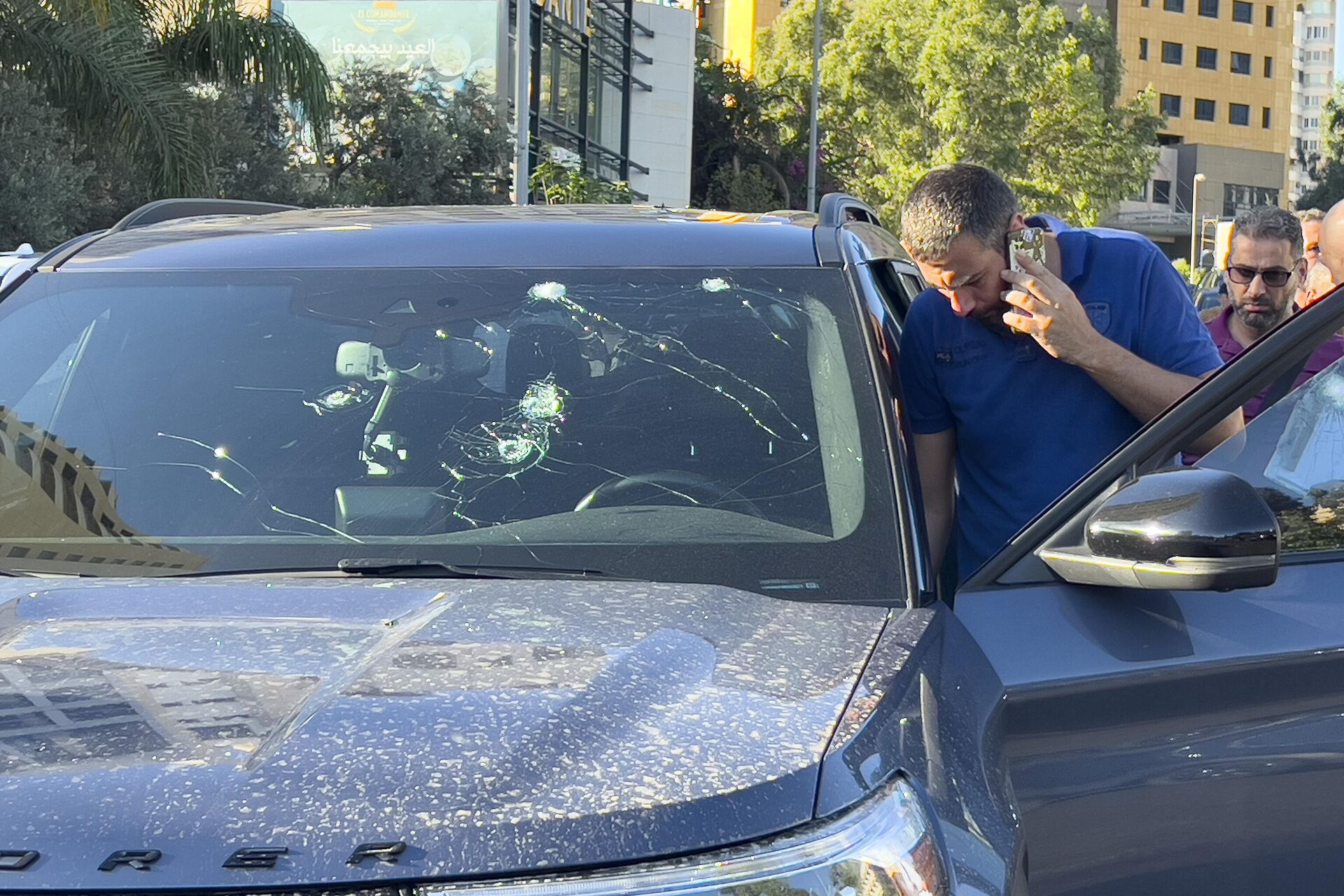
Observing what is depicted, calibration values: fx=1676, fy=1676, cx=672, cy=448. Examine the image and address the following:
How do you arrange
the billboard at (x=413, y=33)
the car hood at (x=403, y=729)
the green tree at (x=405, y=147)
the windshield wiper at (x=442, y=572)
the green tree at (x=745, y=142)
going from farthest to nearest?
the green tree at (x=745, y=142) < the billboard at (x=413, y=33) < the green tree at (x=405, y=147) < the windshield wiper at (x=442, y=572) < the car hood at (x=403, y=729)

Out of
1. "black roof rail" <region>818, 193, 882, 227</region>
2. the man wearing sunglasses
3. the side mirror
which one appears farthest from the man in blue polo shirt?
the man wearing sunglasses

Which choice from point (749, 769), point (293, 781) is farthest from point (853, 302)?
point (293, 781)

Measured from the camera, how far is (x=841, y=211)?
332 cm

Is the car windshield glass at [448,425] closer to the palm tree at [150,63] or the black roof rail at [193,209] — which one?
the black roof rail at [193,209]

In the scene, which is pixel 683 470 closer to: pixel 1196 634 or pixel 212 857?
pixel 1196 634

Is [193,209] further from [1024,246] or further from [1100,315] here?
[1100,315]

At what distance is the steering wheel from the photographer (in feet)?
8.19

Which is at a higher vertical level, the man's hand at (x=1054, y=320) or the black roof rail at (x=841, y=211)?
the black roof rail at (x=841, y=211)

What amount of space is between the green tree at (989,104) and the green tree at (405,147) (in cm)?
1564

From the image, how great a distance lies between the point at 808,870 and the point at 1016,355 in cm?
181

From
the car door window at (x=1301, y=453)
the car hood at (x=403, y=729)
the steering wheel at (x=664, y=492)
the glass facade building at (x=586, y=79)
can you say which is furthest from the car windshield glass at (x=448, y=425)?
the glass facade building at (x=586, y=79)

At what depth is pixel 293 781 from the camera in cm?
154

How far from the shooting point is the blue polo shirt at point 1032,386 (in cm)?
313

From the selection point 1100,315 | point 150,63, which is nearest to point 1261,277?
point 1100,315
